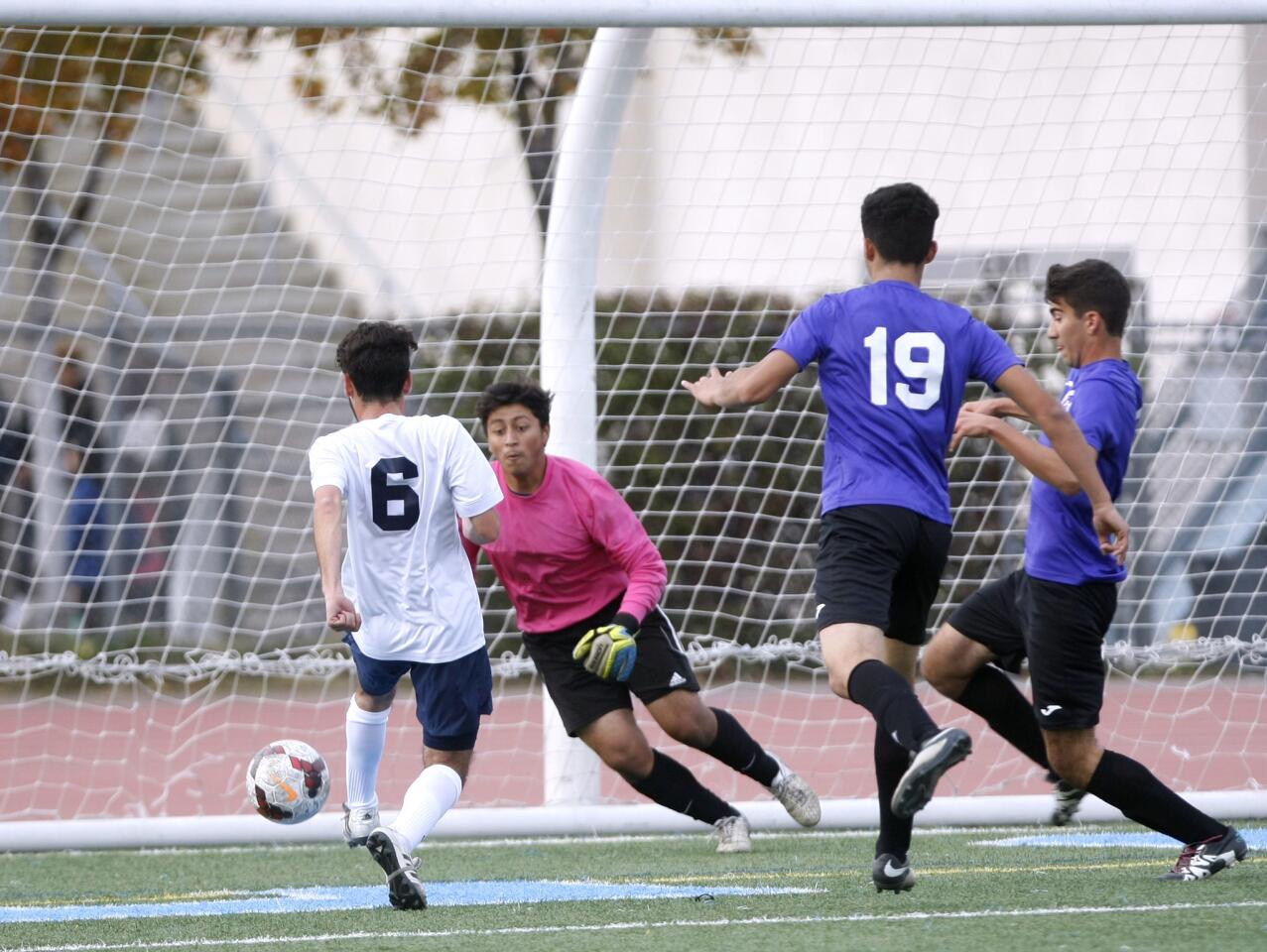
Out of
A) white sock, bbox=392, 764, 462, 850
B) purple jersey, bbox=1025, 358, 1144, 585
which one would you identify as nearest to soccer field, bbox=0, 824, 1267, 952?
white sock, bbox=392, 764, 462, 850

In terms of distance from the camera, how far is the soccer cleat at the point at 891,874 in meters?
4.19

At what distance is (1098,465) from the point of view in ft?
15.5

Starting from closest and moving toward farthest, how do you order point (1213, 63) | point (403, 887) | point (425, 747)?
point (403, 887) < point (425, 747) < point (1213, 63)

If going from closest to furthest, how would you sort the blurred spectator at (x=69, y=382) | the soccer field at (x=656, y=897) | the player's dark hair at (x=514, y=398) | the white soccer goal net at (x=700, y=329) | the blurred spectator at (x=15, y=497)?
the soccer field at (x=656, y=897), the player's dark hair at (x=514, y=398), the white soccer goal net at (x=700, y=329), the blurred spectator at (x=15, y=497), the blurred spectator at (x=69, y=382)

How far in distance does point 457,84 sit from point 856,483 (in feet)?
18.4

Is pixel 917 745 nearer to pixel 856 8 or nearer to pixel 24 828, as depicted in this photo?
pixel 856 8

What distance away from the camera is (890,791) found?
165 inches

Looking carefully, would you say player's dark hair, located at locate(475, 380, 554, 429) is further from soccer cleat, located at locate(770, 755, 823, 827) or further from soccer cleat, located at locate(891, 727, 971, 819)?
soccer cleat, located at locate(891, 727, 971, 819)

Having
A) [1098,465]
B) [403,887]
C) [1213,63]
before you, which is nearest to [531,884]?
[403,887]

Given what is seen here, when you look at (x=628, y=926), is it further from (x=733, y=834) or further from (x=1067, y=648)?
(x=733, y=834)

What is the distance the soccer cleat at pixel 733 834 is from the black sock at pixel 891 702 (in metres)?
1.99

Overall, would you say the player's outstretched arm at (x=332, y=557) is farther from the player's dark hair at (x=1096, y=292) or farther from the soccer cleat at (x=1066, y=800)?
the soccer cleat at (x=1066, y=800)

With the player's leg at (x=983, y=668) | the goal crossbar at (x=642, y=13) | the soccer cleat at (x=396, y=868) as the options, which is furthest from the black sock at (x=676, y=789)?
the goal crossbar at (x=642, y=13)

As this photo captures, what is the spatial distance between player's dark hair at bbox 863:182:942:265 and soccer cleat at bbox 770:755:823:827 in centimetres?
219
